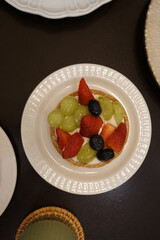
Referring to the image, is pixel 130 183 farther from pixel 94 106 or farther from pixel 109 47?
pixel 109 47

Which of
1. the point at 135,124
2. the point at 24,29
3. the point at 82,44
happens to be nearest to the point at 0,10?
the point at 24,29

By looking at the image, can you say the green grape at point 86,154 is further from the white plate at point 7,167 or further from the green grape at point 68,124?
the white plate at point 7,167

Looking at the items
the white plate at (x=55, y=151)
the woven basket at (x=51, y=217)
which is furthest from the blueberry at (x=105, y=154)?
the woven basket at (x=51, y=217)

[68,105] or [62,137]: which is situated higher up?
[68,105]

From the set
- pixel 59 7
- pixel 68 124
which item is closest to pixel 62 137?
pixel 68 124

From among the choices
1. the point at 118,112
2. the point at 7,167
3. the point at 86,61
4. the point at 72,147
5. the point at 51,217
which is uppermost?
the point at 86,61

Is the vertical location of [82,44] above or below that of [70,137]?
above

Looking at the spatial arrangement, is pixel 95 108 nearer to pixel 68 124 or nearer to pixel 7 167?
pixel 68 124
